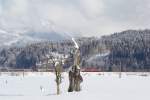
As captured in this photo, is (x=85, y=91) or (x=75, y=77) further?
(x=85, y=91)

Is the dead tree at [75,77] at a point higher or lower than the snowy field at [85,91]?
higher

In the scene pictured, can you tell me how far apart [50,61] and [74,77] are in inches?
102

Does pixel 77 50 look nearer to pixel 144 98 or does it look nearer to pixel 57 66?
pixel 57 66

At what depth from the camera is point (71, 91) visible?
1825 inches

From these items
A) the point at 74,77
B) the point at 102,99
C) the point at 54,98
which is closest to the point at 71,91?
the point at 74,77

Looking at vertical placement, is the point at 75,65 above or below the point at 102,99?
above

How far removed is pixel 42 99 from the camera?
38625 mm

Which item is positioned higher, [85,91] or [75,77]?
[75,77]

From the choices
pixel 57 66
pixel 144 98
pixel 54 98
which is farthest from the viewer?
pixel 57 66

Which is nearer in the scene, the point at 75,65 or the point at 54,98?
the point at 54,98

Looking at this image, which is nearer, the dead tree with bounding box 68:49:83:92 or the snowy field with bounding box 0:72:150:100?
the snowy field with bounding box 0:72:150:100

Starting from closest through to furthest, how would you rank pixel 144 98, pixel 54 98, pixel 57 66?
pixel 144 98
pixel 54 98
pixel 57 66

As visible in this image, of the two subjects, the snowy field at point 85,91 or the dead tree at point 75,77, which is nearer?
the snowy field at point 85,91

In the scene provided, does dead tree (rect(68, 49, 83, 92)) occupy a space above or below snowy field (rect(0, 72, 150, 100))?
above
